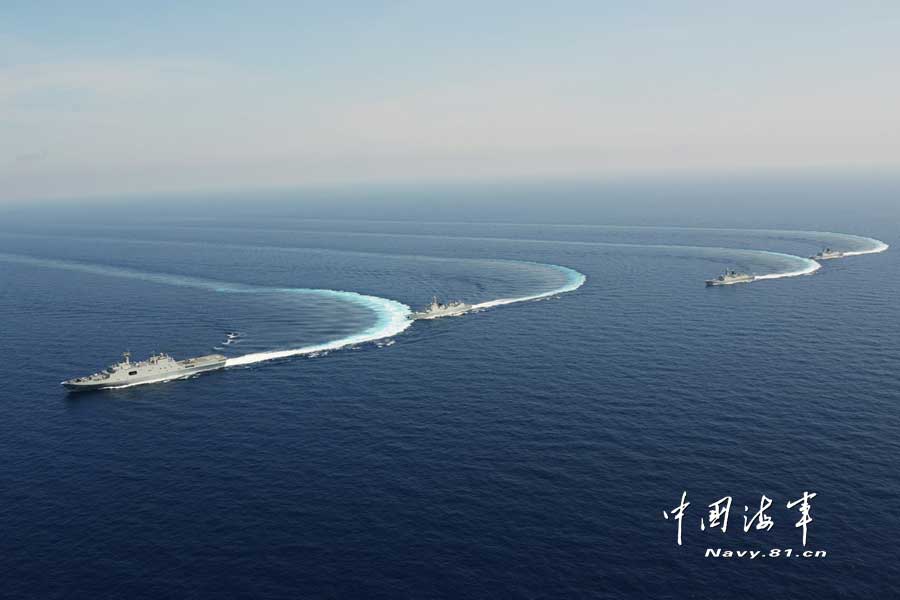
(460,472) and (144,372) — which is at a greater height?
(144,372)

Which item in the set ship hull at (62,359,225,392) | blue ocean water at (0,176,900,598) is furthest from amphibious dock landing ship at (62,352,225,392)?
blue ocean water at (0,176,900,598)

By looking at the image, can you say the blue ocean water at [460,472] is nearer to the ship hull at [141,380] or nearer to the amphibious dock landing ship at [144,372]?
the ship hull at [141,380]

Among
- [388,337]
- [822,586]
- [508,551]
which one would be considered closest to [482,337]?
[388,337]

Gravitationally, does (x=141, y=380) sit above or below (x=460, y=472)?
above

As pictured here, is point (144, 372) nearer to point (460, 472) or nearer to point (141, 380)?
point (141, 380)

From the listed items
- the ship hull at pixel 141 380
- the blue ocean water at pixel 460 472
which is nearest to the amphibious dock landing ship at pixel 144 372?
the ship hull at pixel 141 380

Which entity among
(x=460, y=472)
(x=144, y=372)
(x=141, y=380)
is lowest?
(x=460, y=472)

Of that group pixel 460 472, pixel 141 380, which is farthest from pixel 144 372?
pixel 460 472

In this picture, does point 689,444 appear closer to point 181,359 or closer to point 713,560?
point 713,560

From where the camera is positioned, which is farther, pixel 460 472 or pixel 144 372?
pixel 144 372
